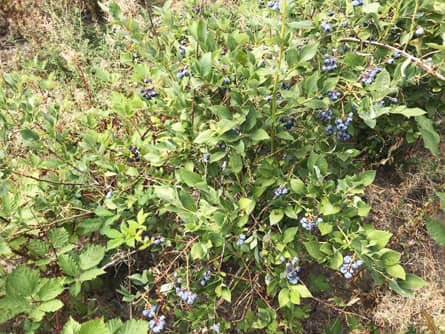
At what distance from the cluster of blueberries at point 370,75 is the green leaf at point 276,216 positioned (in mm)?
509

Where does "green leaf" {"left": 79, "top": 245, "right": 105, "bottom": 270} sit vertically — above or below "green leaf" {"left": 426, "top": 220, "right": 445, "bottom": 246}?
above

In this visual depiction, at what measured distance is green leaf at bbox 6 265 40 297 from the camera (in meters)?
1.30

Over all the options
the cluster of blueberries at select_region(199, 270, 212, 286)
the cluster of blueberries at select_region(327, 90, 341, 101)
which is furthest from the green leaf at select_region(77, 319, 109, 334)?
the cluster of blueberries at select_region(327, 90, 341, 101)

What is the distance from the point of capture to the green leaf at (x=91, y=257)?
1443 millimetres

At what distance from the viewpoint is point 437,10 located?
4.43ft

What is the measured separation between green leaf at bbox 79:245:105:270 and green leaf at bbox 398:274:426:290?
1.03 meters

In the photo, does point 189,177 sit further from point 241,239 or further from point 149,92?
point 149,92

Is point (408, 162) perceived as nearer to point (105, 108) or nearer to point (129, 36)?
point (129, 36)

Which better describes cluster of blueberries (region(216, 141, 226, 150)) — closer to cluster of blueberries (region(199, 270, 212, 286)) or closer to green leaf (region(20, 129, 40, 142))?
cluster of blueberries (region(199, 270, 212, 286))

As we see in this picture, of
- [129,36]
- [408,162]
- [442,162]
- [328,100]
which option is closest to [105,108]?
[129,36]

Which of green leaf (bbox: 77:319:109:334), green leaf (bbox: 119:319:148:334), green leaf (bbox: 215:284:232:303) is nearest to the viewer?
green leaf (bbox: 77:319:109:334)

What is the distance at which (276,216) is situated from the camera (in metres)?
1.33

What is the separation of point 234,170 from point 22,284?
0.79 m

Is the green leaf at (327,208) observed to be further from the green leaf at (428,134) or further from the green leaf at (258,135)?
the green leaf at (428,134)
